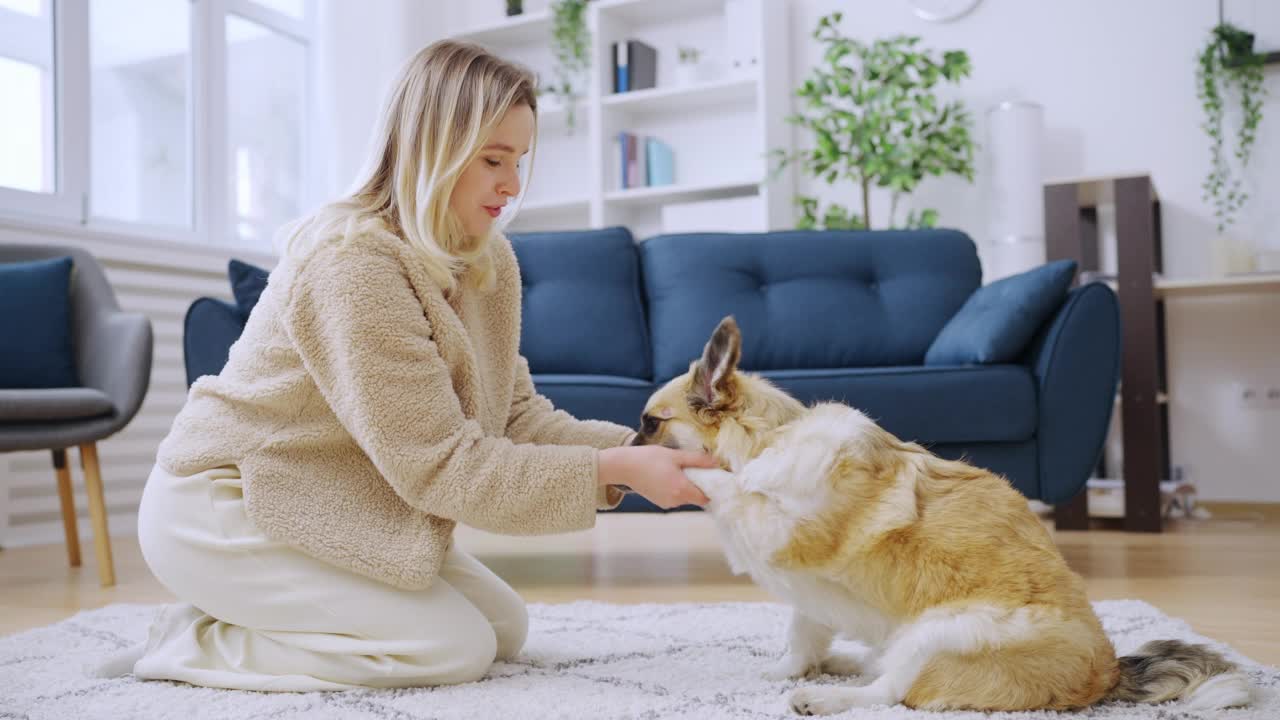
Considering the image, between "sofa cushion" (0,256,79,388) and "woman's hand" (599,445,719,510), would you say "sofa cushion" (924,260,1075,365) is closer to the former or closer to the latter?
"woman's hand" (599,445,719,510)

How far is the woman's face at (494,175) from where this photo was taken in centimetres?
170

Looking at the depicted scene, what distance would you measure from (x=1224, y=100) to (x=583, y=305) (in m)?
3.26

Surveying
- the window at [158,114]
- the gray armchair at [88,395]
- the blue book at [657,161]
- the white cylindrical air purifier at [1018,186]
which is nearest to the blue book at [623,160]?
Answer: the blue book at [657,161]

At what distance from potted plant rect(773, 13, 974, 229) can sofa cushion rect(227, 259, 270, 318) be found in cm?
281

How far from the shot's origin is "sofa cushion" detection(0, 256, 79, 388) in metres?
3.31

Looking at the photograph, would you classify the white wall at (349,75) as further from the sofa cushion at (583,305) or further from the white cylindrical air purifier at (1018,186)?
the white cylindrical air purifier at (1018,186)

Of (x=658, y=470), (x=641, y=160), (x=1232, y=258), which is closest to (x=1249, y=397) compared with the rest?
(x=1232, y=258)

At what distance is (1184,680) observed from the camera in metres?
1.43

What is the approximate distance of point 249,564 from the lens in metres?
1.65

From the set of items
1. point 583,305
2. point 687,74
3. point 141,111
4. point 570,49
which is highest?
point 570,49

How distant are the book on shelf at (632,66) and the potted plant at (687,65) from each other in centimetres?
18

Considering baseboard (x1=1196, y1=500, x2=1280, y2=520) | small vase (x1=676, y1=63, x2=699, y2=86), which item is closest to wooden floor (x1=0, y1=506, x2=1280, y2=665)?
baseboard (x1=1196, y1=500, x2=1280, y2=520)

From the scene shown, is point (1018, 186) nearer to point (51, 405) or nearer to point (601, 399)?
point (601, 399)

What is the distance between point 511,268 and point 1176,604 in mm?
1765
